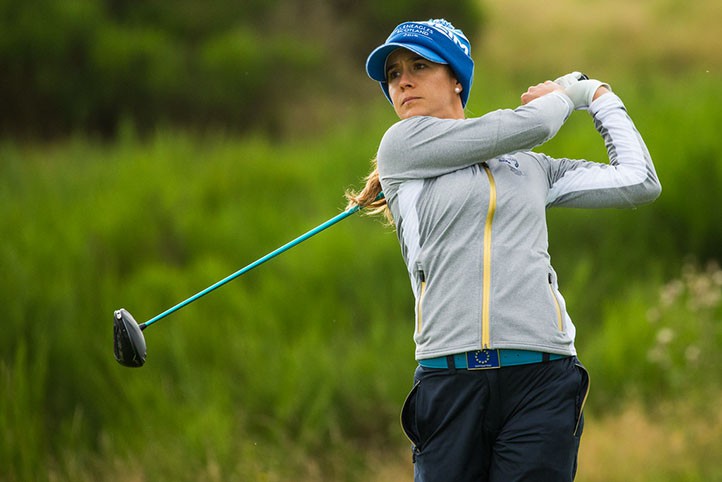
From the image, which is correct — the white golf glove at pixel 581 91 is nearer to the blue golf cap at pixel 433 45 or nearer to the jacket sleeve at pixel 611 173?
the jacket sleeve at pixel 611 173

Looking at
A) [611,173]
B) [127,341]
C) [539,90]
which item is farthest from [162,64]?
[611,173]

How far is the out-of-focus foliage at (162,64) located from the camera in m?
17.4

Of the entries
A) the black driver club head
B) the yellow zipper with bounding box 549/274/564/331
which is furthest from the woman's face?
the black driver club head

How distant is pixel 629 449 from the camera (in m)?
6.23

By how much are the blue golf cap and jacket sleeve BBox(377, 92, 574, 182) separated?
6.3 inches

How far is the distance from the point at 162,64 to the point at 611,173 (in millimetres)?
15837

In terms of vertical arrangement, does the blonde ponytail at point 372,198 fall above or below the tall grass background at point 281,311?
above

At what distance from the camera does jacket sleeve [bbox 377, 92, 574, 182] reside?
2539mm

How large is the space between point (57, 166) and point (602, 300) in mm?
7910

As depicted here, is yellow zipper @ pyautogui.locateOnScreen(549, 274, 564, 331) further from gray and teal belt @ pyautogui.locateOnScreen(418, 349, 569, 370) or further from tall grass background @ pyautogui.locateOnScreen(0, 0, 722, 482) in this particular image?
tall grass background @ pyautogui.locateOnScreen(0, 0, 722, 482)

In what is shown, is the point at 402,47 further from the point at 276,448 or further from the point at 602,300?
the point at 602,300

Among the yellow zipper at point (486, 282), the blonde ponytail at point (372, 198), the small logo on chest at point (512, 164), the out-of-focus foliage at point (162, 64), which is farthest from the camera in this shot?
the out-of-focus foliage at point (162, 64)

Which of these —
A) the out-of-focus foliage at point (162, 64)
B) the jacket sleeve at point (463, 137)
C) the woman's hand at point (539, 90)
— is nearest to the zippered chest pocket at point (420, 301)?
the jacket sleeve at point (463, 137)

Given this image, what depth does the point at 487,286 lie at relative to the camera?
2.50 metres
